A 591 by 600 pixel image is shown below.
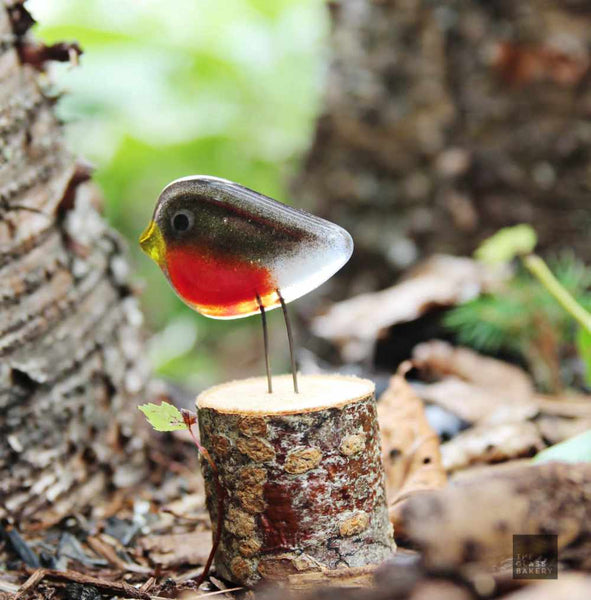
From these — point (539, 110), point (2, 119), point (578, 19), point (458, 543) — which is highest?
point (578, 19)

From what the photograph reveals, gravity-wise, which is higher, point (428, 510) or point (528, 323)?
point (528, 323)

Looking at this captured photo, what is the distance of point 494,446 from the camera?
171 cm

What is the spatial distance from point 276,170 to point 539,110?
2.43m

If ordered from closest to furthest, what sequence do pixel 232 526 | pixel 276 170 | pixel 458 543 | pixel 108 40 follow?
pixel 458 543, pixel 232 526, pixel 108 40, pixel 276 170

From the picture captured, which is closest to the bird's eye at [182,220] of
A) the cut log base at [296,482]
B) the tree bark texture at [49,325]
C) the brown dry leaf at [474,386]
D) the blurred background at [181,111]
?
the cut log base at [296,482]

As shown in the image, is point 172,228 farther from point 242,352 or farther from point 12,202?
point 242,352

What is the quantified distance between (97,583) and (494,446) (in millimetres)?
1019

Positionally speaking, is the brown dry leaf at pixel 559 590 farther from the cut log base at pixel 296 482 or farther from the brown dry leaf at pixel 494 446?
the brown dry leaf at pixel 494 446

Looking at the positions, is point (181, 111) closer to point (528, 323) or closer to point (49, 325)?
point (528, 323)

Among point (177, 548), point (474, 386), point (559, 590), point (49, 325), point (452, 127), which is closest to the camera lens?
point (559, 590)

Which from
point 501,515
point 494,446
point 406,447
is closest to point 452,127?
point 494,446

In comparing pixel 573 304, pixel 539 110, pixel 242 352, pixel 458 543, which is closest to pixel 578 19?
pixel 539 110

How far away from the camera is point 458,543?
0.83 meters

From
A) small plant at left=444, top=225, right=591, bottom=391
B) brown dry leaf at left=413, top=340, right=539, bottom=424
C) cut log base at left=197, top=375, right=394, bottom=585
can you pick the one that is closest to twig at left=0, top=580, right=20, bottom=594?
cut log base at left=197, top=375, right=394, bottom=585
